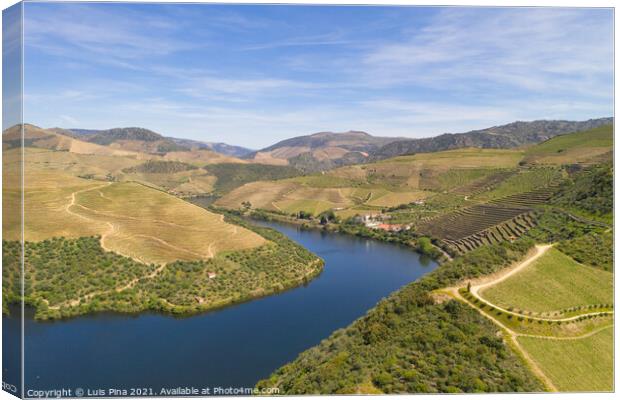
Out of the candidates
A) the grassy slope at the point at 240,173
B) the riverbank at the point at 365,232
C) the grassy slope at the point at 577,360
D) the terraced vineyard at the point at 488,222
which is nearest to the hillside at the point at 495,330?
the grassy slope at the point at 577,360

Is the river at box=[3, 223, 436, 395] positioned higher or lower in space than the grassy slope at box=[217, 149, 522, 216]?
lower

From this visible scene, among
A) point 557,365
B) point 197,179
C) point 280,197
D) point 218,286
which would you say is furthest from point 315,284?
point 197,179

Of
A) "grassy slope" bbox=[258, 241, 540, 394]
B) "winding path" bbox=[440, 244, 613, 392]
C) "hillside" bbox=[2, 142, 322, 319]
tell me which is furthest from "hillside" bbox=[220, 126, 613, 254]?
"hillside" bbox=[2, 142, 322, 319]

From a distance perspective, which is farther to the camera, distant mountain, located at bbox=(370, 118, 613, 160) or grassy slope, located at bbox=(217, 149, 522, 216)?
distant mountain, located at bbox=(370, 118, 613, 160)

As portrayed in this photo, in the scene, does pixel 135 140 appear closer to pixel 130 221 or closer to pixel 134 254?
pixel 130 221

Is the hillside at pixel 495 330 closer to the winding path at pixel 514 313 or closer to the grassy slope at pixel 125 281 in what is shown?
the winding path at pixel 514 313

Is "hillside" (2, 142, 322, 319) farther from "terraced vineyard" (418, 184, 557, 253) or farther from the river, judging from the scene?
"terraced vineyard" (418, 184, 557, 253)

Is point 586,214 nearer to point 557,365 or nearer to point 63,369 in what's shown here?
point 557,365
